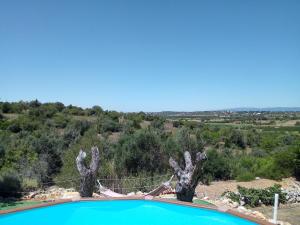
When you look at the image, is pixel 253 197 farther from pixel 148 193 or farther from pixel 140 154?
pixel 140 154

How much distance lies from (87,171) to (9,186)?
3.15m

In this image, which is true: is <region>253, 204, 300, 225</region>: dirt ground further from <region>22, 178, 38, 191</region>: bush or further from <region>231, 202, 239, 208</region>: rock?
<region>22, 178, 38, 191</region>: bush

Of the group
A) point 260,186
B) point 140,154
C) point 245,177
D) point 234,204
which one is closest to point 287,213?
point 234,204

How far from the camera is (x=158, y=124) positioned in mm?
41188

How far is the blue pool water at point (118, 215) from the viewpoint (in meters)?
9.43

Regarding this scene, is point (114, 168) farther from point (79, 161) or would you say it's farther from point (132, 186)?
point (79, 161)

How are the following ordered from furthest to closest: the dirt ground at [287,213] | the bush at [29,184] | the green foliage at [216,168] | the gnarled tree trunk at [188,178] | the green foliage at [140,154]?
the green foliage at [216,168], the green foliage at [140,154], the bush at [29,184], the dirt ground at [287,213], the gnarled tree trunk at [188,178]

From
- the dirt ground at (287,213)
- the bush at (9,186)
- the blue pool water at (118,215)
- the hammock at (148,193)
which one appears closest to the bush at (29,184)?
the bush at (9,186)

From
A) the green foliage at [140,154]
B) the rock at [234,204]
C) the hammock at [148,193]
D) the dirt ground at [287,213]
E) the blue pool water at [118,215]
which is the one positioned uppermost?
the green foliage at [140,154]

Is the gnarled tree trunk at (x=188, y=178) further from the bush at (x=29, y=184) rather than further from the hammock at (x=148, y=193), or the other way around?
the bush at (x=29, y=184)

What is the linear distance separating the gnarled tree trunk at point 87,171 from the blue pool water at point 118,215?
2.17 ft

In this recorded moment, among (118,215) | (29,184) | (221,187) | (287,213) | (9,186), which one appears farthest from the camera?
(221,187)

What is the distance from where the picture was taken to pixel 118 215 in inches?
408

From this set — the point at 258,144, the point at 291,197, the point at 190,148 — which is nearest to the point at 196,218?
the point at 291,197
